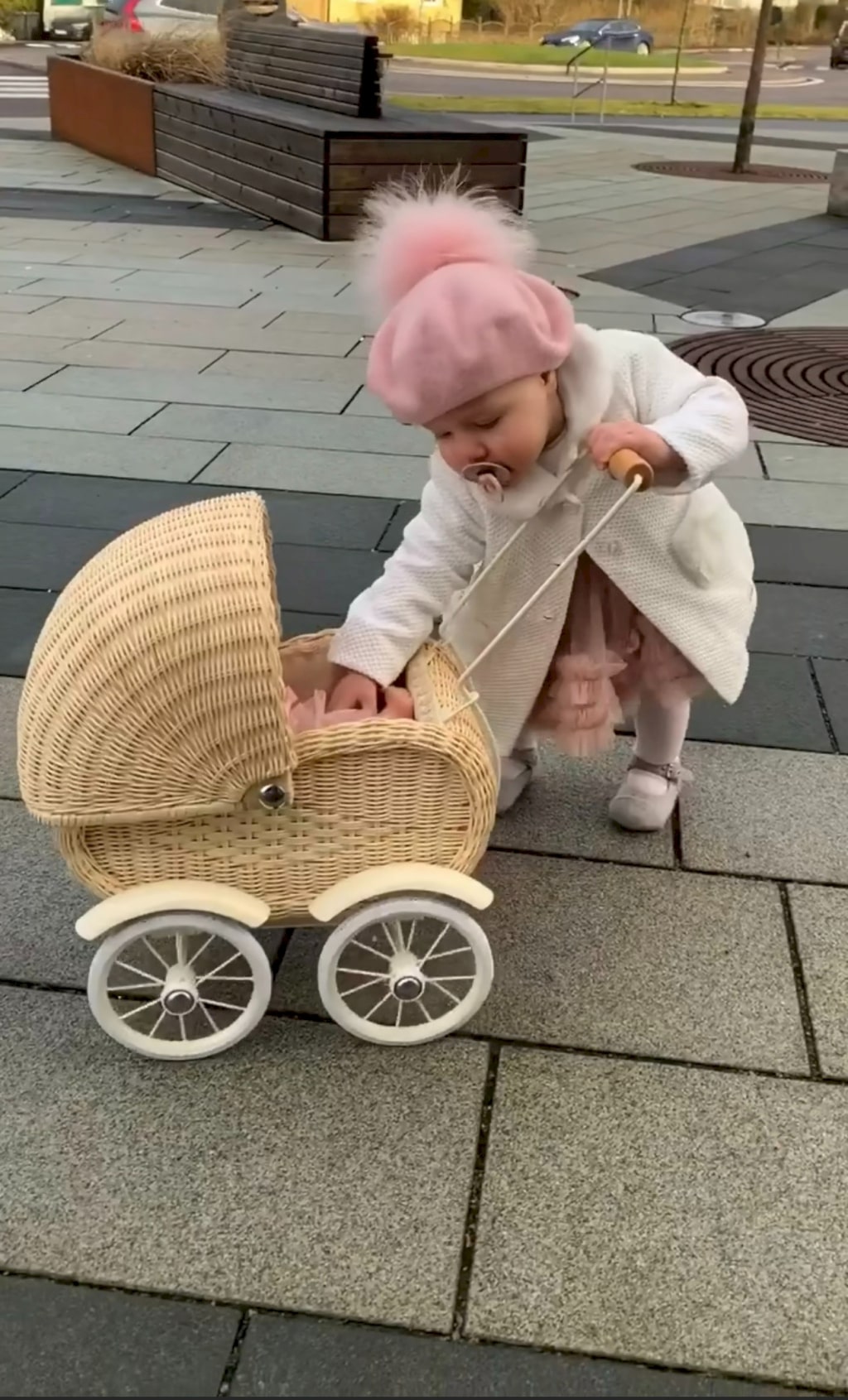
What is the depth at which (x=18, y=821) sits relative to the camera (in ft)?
9.50

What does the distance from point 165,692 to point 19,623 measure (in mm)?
1956

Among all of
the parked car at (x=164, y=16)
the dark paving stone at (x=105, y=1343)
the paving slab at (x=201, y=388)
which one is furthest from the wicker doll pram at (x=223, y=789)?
the parked car at (x=164, y=16)

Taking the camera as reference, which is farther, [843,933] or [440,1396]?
[843,933]

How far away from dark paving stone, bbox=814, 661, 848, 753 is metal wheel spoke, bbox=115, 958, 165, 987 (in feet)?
5.94

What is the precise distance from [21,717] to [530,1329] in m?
1.23

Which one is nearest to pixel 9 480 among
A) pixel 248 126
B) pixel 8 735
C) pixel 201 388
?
pixel 201 388

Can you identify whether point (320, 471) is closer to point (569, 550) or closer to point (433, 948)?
point (569, 550)

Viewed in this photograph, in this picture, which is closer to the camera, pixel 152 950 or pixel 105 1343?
pixel 105 1343

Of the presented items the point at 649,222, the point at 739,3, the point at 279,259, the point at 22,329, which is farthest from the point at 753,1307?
the point at 739,3

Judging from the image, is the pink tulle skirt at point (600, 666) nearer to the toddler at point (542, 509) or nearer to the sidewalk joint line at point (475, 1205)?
the toddler at point (542, 509)

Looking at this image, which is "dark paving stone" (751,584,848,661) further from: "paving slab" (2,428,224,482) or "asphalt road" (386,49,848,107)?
"asphalt road" (386,49,848,107)

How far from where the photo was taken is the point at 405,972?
220 cm

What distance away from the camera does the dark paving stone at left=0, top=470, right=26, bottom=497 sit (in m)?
4.68

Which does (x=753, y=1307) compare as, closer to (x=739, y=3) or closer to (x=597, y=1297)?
(x=597, y=1297)
